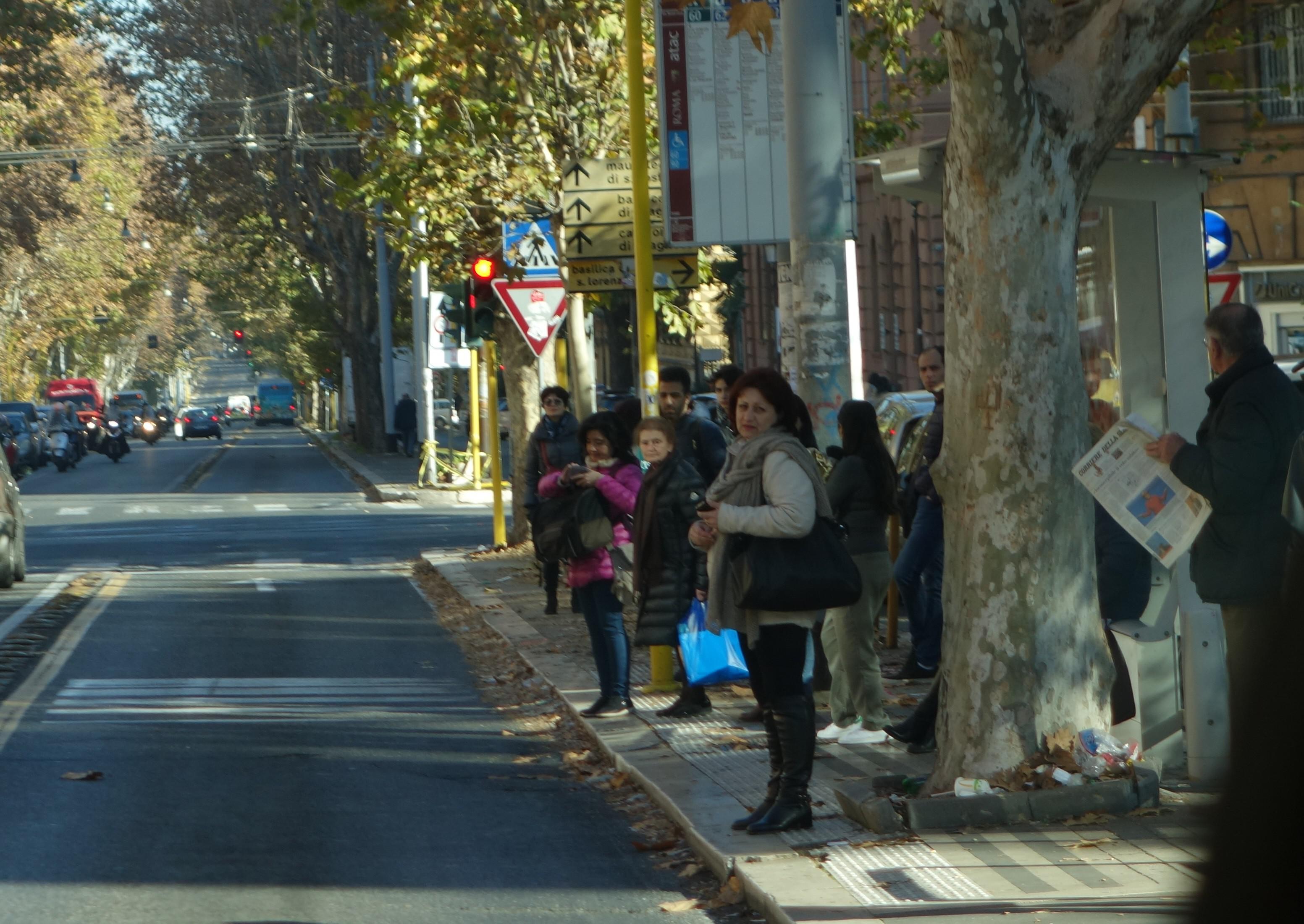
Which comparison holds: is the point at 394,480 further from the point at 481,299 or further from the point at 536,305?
the point at 536,305

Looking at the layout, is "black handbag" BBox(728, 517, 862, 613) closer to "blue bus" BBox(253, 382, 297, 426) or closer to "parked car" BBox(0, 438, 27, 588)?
"parked car" BBox(0, 438, 27, 588)

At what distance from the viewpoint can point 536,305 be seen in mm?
17281

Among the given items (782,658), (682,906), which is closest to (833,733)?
(782,658)

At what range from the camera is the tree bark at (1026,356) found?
6062 millimetres

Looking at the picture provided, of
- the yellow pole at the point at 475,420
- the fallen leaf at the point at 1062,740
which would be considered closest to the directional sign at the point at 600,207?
the fallen leaf at the point at 1062,740

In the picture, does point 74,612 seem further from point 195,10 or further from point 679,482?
point 195,10

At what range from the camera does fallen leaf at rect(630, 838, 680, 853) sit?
6645 mm

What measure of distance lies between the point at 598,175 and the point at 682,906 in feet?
27.3

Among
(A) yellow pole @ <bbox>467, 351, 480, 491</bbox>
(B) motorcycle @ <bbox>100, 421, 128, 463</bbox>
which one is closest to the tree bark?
(A) yellow pole @ <bbox>467, 351, 480, 491</bbox>

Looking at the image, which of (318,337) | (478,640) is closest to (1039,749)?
(478,640)

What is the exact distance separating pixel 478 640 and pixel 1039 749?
25.9 feet

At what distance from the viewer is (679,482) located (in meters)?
8.43

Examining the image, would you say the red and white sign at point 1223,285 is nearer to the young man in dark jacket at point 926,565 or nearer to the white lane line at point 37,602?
→ the young man in dark jacket at point 926,565

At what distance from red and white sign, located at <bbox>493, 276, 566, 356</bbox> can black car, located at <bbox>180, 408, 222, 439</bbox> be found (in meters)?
78.9
